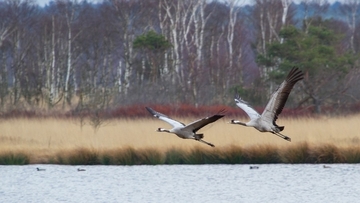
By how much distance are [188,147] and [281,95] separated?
6871 mm

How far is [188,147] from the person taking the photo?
19781 millimetres

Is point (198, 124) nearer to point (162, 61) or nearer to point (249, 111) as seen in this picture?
point (249, 111)

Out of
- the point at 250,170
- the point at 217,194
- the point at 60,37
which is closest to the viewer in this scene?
the point at 217,194

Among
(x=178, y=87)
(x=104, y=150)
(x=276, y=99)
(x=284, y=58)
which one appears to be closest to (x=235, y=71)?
(x=178, y=87)

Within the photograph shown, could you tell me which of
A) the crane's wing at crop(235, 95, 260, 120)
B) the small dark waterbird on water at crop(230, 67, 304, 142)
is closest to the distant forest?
the crane's wing at crop(235, 95, 260, 120)

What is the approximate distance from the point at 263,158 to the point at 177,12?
22864 mm

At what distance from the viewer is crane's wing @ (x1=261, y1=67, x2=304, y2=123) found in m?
12.8

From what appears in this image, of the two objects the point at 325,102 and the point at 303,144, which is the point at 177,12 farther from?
the point at 303,144

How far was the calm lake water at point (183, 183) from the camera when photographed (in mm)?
16656

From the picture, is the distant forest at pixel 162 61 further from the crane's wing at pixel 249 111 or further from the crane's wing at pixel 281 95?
the crane's wing at pixel 281 95

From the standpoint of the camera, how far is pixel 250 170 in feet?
63.5

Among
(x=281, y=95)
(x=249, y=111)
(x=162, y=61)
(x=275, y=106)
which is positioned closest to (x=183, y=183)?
(x=249, y=111)

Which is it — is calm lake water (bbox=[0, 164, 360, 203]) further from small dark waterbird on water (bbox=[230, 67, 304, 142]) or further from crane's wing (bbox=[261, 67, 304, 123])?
crane's wing (bbox=[261, 67, 304, 123])

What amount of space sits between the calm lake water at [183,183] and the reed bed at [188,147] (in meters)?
0.16
